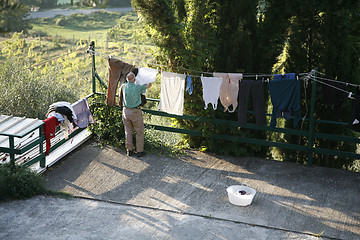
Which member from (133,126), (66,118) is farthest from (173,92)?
(66,118)

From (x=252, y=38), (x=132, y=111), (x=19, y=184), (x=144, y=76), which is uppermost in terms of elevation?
(x=252, y=38)

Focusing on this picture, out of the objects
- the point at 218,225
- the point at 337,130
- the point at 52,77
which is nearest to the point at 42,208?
the point at 218,225

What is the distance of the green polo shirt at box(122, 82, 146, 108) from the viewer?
8.51 m

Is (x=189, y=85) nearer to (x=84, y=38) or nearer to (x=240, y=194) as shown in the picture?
(x=240, y=194)

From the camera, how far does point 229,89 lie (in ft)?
27.8

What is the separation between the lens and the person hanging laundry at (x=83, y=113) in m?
8.95

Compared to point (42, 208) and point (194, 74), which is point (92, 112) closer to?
point (194, 74)

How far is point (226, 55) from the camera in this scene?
352 inches

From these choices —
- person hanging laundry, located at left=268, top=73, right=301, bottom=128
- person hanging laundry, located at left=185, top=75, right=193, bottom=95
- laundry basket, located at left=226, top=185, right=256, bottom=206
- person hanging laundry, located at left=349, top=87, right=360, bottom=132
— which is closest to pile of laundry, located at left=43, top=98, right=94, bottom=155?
person hanging laundry, located at left=185, top=75, right=193, bottom=95

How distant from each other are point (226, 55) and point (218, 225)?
3.49 m

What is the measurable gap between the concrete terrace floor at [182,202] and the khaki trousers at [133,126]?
26 centimetres

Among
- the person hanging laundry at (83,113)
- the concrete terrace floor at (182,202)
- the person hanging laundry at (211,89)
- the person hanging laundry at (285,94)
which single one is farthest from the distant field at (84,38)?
the person hanging laundry at (285,94)

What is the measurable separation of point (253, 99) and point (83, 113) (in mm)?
3204

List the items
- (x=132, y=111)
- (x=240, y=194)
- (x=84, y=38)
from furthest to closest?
(x=84, y=38) < (x=132, y=111) < (x=240, y=194)
